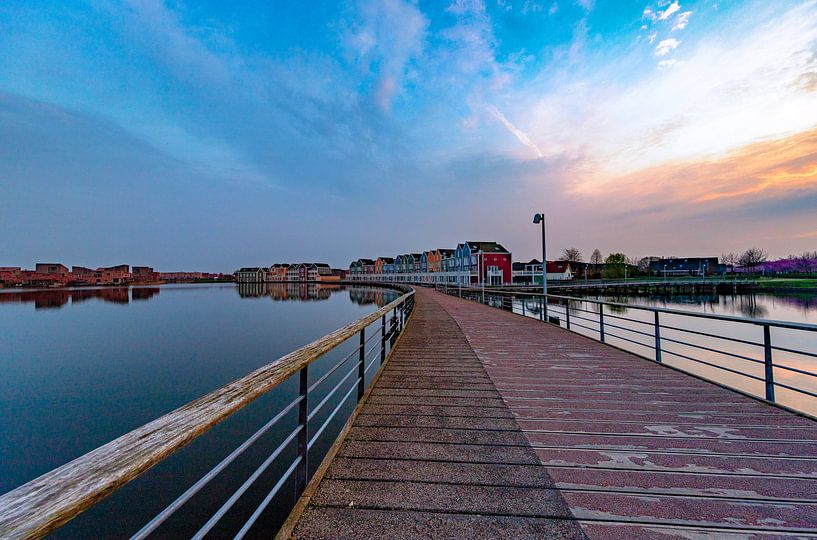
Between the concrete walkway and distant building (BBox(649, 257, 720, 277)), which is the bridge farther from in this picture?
distant building (BBox(649, 257, 720, 277))

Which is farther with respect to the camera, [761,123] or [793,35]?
[761,123]

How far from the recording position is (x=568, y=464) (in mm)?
2533

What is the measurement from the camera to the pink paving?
1956 millimetres

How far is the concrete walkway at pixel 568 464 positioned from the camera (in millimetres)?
1927

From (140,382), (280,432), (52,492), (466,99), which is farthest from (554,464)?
(466,99)

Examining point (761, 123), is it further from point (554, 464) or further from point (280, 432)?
point (280, 432)

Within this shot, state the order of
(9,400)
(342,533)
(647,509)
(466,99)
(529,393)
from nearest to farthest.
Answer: (342,533) < (647,509) < (529,393) < (9,400) < (466,99)

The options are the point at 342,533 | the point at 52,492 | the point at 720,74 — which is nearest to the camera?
the point at 52,492

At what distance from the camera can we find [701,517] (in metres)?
1.97

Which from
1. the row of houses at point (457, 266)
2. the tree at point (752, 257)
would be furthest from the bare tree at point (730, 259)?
the row of houses at point (457, 266)

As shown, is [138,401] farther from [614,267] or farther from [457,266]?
[614,267]

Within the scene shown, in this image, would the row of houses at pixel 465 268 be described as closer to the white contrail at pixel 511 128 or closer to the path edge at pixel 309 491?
the white contrail at pixel 511 128

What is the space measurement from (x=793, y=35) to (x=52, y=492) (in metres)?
15.7

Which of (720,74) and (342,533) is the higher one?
(720,74)
